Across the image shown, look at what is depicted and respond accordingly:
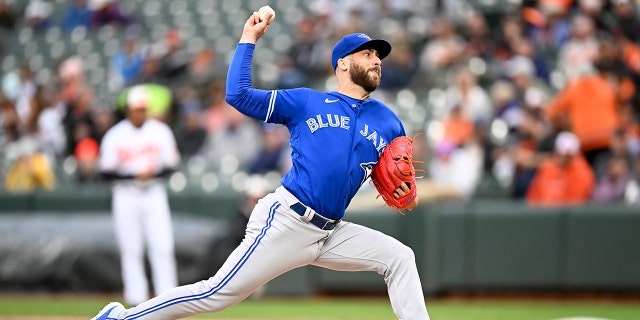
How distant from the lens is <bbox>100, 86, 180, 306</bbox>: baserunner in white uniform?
995 centimetres

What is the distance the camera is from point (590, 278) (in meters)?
10.7

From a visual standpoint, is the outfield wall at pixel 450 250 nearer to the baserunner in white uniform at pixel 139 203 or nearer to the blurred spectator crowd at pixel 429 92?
the blurred spectator crowd at pixel 429 92

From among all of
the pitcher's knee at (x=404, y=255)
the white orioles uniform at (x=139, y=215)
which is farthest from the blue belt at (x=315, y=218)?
the white orioles uniform at (x=139, y=215)

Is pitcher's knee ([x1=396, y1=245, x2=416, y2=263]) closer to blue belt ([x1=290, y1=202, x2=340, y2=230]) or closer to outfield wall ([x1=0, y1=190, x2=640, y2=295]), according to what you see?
blue belt ([x1=290, y1=202, x2=340, y2=230])

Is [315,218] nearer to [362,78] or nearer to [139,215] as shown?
[362,78]

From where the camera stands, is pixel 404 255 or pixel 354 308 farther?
pixel 354 308

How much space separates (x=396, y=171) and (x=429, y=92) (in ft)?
27.4

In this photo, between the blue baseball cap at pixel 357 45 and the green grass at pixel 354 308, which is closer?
the blue baseball cap at pixel 357 45

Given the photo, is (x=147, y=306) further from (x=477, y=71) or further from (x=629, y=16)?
(x=629, y=16)

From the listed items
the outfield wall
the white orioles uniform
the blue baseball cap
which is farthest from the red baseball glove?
the outfield wall

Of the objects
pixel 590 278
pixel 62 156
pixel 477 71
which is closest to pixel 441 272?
pixel 590 278

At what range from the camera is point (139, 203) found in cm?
998

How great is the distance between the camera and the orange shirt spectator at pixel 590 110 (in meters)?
11.9

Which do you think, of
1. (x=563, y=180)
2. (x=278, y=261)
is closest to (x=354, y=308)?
(x=563, y=180)
